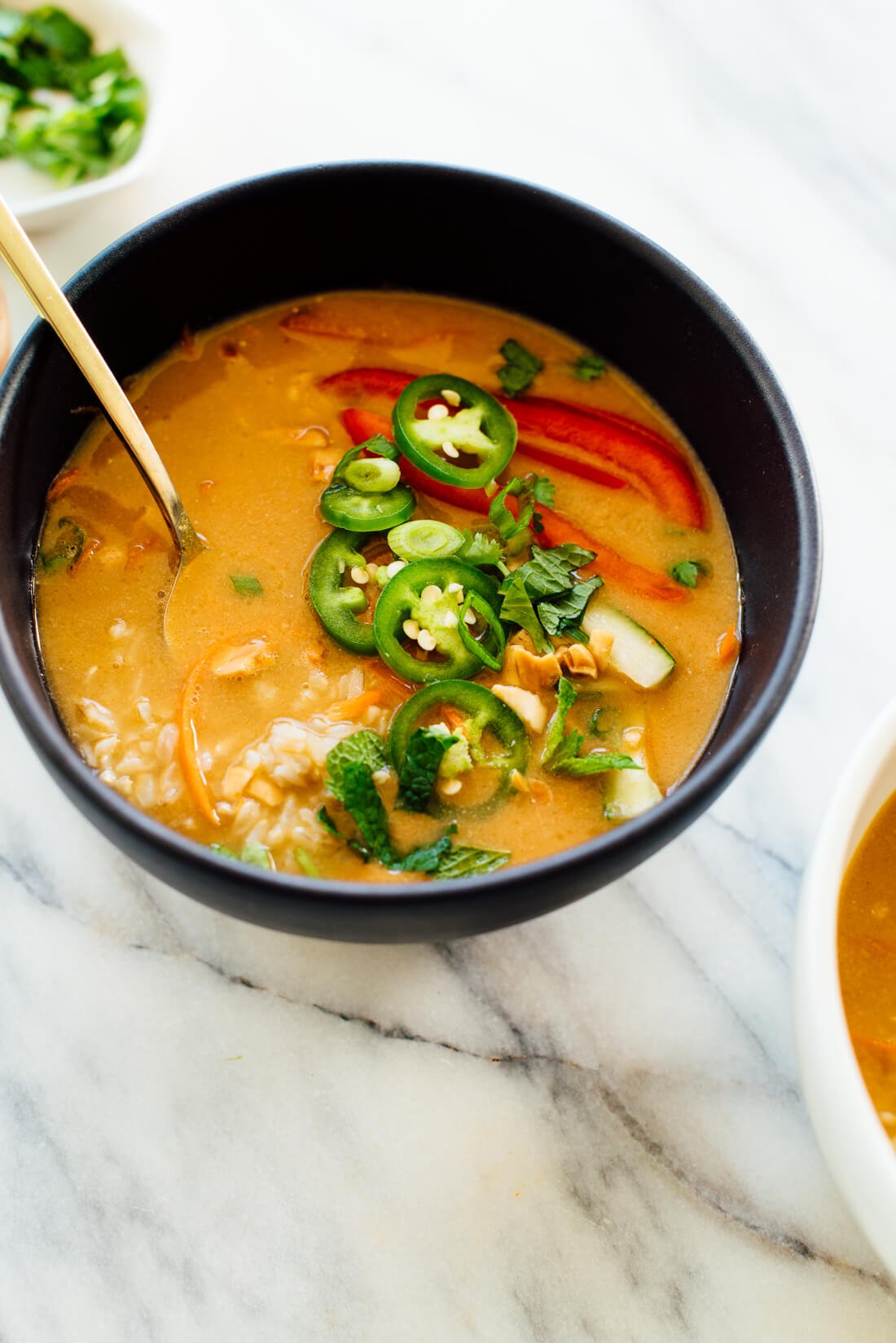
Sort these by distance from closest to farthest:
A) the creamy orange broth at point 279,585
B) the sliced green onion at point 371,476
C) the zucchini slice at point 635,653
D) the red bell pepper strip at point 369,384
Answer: the creamy orange broth at point 279,585, the zucchini slice at point 635,653, the sliced green onion at point 371,476, the red bell pepper strip at point 369,384

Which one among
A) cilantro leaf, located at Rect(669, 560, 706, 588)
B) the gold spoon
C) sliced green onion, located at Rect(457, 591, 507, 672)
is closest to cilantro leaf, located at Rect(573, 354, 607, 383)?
cilantro leaf, located at Rect(669, 560, 706, 588)

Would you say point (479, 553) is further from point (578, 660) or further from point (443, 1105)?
point (443, 1105)

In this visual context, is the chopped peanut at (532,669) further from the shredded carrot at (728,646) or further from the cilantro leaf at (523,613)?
the shredded carrot at (728,646)

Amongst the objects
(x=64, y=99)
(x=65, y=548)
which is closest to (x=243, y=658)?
(x=65, y=548)

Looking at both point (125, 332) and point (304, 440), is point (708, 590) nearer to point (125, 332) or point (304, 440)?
point (304, 440)

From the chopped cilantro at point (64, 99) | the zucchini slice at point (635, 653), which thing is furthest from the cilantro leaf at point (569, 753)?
the chopped cilantro at point (64, 99)

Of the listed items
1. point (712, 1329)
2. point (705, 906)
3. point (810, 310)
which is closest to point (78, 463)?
point (705, 906)
